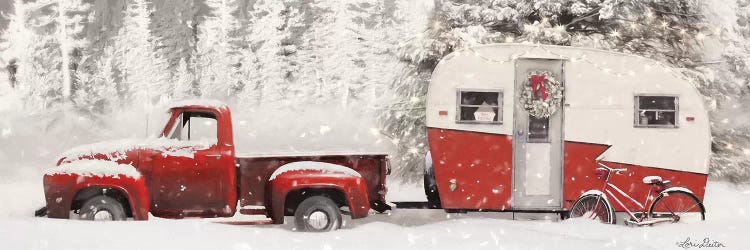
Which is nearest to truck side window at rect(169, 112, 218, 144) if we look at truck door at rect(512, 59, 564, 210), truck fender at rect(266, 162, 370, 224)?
truck fender at rect(266, 162, 370, 224)

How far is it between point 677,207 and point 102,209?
7.19 metres

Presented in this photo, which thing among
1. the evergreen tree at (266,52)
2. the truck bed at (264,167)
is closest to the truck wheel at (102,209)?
the truck bed at (264,167)

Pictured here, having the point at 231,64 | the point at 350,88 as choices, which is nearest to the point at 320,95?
the point at 350,88

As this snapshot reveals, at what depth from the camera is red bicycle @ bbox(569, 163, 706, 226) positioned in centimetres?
992

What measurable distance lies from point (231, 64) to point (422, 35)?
69.9ft

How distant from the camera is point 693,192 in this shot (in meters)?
10.4

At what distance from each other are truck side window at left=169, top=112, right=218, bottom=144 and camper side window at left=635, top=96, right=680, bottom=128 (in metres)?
5.60

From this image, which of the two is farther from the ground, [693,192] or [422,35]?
[422,35]

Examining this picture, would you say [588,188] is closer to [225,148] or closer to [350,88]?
[225,148]

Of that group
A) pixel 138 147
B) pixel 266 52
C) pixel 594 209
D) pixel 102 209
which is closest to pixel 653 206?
pixel 594 209

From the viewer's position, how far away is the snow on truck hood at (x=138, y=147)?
9109 mm

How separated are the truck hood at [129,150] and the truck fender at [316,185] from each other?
39.7 inches

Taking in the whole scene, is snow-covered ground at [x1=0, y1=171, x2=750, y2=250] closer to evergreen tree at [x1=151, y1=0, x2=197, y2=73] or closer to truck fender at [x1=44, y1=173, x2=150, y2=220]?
truck fender at [x1=44, y1=173, x2=150, y2=220]

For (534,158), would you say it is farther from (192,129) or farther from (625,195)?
(192,129)
